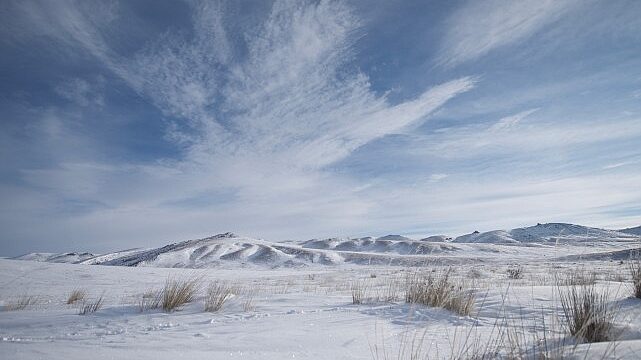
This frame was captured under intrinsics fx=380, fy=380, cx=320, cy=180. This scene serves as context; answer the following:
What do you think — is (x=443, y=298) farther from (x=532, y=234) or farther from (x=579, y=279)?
(x=532, y=234)

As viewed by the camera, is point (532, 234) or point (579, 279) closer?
point (579, 279)

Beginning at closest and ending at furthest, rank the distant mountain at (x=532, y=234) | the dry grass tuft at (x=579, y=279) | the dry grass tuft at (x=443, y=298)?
1. the dry grass tuft at (x=579, y=279)
2. the dry grass tuft at (x=443, y=298)
3. the distant mountain at (x=532, y=234)

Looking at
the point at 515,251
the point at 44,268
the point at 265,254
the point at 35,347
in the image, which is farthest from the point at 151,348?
the point at 515,251

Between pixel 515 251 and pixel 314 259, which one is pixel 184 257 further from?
pixel 515 251

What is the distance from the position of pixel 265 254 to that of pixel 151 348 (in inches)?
1795

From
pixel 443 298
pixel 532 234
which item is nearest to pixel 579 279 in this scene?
pixel 443 298

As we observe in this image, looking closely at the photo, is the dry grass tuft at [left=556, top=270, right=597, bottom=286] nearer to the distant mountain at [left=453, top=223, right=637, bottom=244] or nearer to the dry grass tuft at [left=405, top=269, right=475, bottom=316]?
the dry grass tuft at [left=405, top=269, right=475, bottom=316]

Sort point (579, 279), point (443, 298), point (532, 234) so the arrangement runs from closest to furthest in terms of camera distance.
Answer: point (443, 298), point (579, 279), point (532, 234)

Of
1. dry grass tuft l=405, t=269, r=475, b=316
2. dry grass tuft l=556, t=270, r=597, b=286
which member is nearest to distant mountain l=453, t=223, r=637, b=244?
dry grass tuft l=556, t=270, r=597, b=286

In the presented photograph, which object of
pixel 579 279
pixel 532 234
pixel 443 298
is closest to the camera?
pixel 443 298

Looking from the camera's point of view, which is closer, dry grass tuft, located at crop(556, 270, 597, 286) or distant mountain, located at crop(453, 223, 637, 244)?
dry grass tuft, located at crop(556, 270, 597, 286)

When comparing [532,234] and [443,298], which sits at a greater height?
[532,234]

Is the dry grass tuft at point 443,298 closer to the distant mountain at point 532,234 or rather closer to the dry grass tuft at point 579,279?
the dry grass tuft at point 579,279

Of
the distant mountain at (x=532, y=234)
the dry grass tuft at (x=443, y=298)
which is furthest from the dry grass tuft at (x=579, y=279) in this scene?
the distant mountain at (x=532, y=234)
